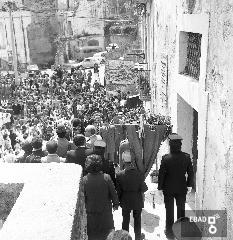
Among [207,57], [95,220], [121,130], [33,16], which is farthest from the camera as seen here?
[33,16]

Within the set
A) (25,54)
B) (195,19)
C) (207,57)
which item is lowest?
(25,54)

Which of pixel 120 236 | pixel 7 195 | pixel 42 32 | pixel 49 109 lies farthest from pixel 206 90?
pixel 42 32

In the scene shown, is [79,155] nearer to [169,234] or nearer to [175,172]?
[175,172]

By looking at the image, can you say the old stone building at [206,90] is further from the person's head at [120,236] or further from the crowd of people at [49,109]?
the crowd of people at [49,109]

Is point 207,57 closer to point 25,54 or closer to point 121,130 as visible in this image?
point 121,130

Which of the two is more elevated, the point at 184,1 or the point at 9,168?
the point at 184,1

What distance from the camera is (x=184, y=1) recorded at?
6.48 m

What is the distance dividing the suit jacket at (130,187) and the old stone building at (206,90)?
0.96m

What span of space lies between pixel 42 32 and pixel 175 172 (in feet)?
122

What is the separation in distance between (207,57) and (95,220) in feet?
8.60

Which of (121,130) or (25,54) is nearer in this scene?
(121,130)

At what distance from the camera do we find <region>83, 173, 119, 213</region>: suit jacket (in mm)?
4527

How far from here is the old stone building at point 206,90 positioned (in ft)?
14.5

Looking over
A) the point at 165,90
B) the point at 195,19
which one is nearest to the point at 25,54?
the point at 165,90
